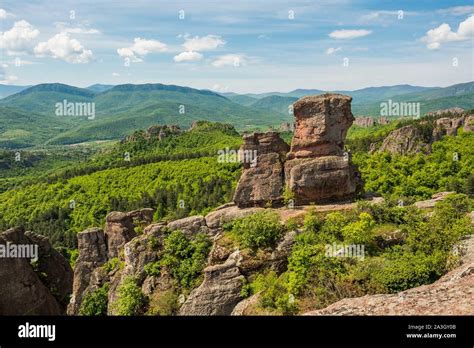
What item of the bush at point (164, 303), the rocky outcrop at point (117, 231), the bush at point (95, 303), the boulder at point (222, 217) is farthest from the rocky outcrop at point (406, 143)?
the bush at point (164, 303)

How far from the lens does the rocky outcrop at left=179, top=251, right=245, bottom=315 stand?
20984mm

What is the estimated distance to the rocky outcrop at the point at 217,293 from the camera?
20984mm

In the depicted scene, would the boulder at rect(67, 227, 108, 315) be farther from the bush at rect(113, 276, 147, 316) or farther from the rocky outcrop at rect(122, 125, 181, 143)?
the rocky outcrop at rect(122, 125, 181, 143)

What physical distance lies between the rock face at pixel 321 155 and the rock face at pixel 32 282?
19.8 m

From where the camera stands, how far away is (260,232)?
76.3ft

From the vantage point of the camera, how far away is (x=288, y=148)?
96.4 feet

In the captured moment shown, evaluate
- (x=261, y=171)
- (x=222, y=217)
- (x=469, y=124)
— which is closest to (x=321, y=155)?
(x=261, y=171)

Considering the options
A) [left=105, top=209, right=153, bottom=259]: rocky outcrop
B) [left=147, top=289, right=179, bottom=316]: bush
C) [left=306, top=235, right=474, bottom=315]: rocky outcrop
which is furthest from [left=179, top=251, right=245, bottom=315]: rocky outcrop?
[left=105, top=209, right=153, bottom=259]: rocky outcrop

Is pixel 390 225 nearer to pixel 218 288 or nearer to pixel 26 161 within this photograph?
pixel 218 288

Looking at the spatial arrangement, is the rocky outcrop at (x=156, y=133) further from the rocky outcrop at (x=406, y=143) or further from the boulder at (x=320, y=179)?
the boulder at (x=320, y=179)

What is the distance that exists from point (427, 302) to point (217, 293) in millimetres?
11866
